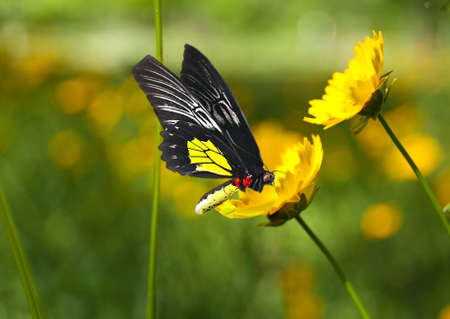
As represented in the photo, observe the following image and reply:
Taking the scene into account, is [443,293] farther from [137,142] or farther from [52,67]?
[52,67]

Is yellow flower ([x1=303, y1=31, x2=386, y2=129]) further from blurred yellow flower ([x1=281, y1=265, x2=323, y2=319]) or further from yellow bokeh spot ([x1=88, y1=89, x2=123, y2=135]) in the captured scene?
yellow bokeh spot ([x1=88, y1=89, x2=123, y2=135])

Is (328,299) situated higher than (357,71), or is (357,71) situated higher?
(357,71)

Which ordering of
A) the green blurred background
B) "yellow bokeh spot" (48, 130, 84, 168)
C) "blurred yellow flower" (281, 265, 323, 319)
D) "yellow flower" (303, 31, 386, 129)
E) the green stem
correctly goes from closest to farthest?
the green stem, "yellow flower" (303, 31, 386, 129), "blurred yellow flower" (281, 265, 323, 319), the green blurred background, "yellow bokeh spot" (48, 130, 84, 168)

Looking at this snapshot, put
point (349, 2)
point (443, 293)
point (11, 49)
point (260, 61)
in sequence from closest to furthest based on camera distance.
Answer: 1. point (443, 293)
2. point (11, 49)
3. point (260, 61)
4. point (349, 2)

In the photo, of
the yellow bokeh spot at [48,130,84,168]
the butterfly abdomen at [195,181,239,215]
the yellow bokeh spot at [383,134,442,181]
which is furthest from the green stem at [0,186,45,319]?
the yellow bokeh spot at [383,134,442,181]

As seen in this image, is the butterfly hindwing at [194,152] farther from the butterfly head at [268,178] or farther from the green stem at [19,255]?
the green stem at [19,255]

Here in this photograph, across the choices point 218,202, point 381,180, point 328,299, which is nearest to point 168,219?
point 328,299
